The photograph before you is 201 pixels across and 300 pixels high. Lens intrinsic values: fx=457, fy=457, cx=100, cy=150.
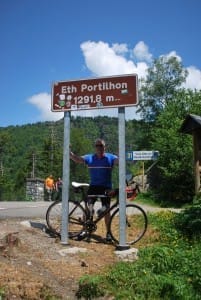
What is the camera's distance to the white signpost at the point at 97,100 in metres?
7.54

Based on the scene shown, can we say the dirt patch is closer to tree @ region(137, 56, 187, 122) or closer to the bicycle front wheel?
the bicycle front wheel

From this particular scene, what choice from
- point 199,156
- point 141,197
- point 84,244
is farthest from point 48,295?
point 141,197

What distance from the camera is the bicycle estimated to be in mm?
8133

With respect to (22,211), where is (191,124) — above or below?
above

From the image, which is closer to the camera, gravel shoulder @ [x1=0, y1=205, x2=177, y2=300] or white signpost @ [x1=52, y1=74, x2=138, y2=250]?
gravel shoulder @ [x1=0, y1=205, x2=177, y2=300]

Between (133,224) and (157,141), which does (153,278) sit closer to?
(133,224)

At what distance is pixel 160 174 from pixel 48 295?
2501 cm

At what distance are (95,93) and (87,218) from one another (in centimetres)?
222

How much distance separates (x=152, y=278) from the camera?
539cm

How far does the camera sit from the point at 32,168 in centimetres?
7725

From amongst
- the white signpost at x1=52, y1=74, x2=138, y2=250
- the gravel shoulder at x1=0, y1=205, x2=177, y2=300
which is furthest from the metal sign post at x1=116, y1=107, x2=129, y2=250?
the gravel shoulder at x1=0, y1=205, x2=177, y2=300

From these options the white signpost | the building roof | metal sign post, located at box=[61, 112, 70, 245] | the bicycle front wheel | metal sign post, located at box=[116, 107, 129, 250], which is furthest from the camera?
the building roof

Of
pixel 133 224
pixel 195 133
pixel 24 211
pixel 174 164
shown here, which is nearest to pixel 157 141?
pixel 174 164

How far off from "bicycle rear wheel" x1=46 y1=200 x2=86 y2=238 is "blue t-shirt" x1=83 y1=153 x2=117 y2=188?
0.54 meters
